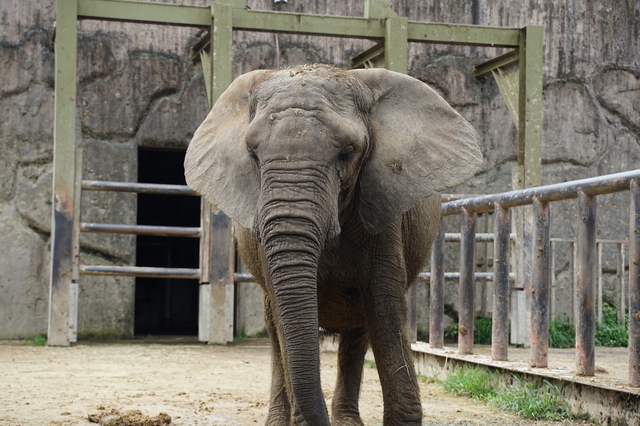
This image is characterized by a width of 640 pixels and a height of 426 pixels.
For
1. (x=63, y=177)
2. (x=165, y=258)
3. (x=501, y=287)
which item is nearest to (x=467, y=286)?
(x=501, y=287)

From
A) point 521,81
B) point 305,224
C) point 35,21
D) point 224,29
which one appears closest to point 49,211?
point 35,21

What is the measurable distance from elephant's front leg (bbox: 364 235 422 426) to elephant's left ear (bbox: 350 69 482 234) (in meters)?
0.25

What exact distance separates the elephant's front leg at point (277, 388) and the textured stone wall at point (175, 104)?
4.76 metres

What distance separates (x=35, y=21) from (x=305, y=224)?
649 cm

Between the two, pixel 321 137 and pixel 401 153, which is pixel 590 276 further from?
pixel 321 137

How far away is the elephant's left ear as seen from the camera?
356 centimetres

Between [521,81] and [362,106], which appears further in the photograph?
[521,81]

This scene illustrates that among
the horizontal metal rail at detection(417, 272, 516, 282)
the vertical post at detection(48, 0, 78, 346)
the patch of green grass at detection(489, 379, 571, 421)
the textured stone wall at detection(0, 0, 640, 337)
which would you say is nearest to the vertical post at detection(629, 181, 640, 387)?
the patch of green grass at detection(489, 379, 571, 421)

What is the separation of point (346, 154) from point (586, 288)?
173 cm

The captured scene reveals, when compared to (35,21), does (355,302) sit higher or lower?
lower

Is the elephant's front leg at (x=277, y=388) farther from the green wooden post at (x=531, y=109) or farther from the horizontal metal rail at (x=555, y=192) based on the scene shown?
the green wooden post at (x=531, y=109)

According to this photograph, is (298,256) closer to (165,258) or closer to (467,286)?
(467,286)

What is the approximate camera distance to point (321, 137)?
10.7 ft

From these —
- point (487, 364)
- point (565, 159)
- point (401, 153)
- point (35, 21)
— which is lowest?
point (487, 364)
